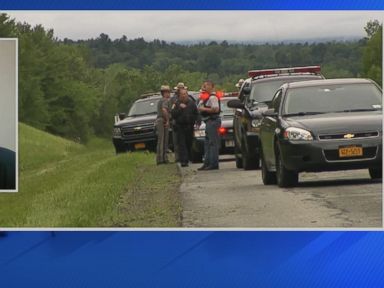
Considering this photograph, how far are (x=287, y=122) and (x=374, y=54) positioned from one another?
1.74 meters

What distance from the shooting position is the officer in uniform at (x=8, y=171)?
17922 mm

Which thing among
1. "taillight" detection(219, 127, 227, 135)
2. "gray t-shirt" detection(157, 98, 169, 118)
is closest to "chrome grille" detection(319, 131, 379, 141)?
"gray t-shirt" detection(157, 98, 169, 118)

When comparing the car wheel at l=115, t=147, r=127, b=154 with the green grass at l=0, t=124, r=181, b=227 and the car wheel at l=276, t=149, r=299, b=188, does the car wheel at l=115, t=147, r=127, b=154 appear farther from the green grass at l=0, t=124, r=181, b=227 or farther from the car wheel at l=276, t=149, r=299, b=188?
the car wheel at l=276, t=149, r=299, b=188

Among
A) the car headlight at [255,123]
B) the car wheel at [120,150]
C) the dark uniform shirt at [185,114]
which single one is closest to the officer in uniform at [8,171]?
the car wheel at [120,150]

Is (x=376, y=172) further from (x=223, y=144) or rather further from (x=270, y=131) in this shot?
(x=223, y=144)

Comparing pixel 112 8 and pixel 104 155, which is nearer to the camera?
pixel 112 8

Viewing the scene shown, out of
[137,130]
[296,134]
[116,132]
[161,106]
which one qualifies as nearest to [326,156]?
[296,134]

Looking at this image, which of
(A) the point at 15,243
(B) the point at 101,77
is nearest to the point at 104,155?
(B) the point at 101,77

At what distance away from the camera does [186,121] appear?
24359mm

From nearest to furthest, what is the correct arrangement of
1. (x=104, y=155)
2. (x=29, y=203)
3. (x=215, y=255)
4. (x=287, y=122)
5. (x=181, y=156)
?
(x=215, y=255), (x=29, y=203), (x=287, y=122), (x=104, y=155), (x=181, y=156)

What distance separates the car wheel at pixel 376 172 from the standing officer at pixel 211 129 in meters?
4.19

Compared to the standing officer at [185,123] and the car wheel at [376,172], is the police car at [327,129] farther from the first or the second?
the standing officer at [185,123]

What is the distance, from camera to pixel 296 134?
18562 millimetres

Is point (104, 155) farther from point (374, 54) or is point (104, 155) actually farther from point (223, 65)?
point (374, 54)
